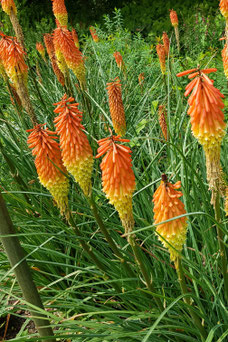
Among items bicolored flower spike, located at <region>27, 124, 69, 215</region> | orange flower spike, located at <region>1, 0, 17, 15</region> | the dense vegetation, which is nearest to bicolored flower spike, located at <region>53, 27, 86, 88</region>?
the dense vegetation

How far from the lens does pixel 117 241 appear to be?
2.82m

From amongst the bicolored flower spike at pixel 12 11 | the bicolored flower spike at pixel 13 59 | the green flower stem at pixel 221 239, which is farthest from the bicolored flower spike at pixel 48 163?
the bicolored flower spike at pixel 12 11

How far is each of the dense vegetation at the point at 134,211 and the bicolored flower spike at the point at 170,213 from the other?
0.13 m

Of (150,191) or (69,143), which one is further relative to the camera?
(150,191)

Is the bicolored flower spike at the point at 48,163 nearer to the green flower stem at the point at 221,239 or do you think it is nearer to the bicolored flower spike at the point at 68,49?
the green flower stem at the point at 221,239

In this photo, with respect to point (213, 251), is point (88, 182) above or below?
above

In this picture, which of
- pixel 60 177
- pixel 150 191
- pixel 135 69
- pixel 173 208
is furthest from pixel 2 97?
pixel 173 208

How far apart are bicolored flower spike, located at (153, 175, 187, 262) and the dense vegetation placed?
0.42ft

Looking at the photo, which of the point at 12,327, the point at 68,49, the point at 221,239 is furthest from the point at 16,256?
the point at 68,49

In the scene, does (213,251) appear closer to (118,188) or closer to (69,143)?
(118,188)

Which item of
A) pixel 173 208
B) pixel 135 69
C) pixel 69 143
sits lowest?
pixel 173 208

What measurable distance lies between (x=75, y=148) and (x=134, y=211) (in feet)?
4.57

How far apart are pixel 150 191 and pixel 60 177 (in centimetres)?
125

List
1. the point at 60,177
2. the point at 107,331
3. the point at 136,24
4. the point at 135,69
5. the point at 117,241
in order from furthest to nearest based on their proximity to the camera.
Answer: the point at 136,24, the point at 135,69, the point at 117,241, the point at 107,331, the point at 60,177
